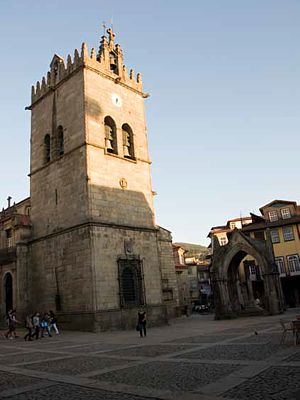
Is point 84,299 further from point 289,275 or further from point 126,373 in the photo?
point 289,275

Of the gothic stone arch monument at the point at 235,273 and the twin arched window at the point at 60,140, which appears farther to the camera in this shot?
the twin arched window at the point at 60,140

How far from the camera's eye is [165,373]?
8859mm

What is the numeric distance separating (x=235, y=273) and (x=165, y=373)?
21.8m

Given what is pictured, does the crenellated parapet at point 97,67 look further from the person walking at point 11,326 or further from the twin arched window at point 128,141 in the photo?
the person walking at point 11,326

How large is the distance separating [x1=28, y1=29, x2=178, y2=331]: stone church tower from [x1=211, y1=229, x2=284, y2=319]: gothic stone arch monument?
14.0ft

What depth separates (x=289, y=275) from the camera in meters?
44.4

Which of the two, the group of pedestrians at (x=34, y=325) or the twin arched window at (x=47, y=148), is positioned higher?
the twin arched window at (x=47, y=148)

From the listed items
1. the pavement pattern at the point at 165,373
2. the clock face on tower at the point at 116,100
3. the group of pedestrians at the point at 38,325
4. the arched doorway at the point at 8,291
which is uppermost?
the clock face on tower at the point at 116,100

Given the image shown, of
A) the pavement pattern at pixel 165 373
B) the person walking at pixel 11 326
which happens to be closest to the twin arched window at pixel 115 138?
the person walking at pixel 11 326

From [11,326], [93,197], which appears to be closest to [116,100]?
[93,197]

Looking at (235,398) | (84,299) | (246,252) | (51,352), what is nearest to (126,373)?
(235,398)

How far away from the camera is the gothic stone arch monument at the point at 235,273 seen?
88.5 ft

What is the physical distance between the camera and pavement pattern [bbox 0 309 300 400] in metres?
6.97

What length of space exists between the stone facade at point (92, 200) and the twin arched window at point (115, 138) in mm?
75
